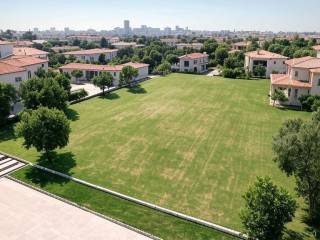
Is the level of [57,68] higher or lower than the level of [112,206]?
higher

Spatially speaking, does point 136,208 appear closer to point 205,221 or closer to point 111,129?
point 205,221

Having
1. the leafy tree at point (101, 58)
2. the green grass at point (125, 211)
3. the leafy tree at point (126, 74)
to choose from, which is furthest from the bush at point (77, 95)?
the leafy tree at point (101, 58)

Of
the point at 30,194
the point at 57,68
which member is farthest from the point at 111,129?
the point at 57,68

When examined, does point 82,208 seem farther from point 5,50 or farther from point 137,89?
point 5,50

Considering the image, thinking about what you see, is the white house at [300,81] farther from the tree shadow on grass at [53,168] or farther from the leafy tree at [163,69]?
the tree shadow on grass at [53,168]

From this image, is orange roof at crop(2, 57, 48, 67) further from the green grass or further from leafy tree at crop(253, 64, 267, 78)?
leafy tree at crop(253, 64, 267, 78)

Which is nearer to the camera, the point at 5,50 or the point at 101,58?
the point at 5,50

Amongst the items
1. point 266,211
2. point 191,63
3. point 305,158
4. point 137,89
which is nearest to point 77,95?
point 137,89

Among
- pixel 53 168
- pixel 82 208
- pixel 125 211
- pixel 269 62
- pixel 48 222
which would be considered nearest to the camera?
pixel 48 222
